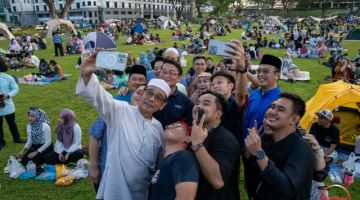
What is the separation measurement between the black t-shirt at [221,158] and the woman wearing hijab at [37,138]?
4.73 metres

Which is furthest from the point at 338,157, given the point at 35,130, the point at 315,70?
the point at 315,70

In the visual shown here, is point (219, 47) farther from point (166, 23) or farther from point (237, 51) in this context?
point (166, 23)

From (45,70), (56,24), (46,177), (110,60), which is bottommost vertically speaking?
(46,177)

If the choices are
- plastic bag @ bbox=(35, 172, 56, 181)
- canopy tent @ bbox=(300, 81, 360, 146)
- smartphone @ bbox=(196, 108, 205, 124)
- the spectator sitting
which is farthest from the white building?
smartphone @ bbox=(196, 108, 205, 124)

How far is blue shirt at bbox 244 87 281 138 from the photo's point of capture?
12.5 feet

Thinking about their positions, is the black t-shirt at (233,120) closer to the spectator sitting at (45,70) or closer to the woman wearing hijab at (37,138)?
the woman wearing hijab at (37,138)

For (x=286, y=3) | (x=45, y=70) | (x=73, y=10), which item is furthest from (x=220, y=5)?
(x=45, y=70)

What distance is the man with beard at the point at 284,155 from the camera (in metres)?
2.37

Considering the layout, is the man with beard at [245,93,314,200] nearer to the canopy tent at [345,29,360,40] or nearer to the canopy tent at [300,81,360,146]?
the canopy tent at [300,81,360,146]

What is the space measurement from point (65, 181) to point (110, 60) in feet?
12.7

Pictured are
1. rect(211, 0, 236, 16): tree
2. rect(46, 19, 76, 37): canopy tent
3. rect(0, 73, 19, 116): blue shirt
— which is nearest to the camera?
rect(0, 73, 19, 116): blue shirt

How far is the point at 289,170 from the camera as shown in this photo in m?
2.40

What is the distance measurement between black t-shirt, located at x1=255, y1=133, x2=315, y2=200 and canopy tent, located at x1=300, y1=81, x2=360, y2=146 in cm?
445

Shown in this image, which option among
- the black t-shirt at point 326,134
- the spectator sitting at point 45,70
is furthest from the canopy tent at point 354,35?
the spectator sitting at point 45,70
